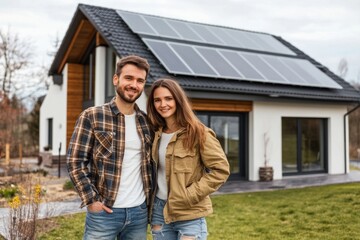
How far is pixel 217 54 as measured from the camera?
40.4 feet

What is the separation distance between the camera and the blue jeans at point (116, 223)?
2.67 metres

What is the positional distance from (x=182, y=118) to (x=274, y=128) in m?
9.91

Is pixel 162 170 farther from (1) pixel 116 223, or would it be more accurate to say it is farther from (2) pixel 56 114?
(2) pixel 56 114

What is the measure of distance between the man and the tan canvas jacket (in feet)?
0.63

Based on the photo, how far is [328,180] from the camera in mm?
11938

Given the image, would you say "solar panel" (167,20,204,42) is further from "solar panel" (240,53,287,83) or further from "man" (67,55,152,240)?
"man" (67,55,152,240)

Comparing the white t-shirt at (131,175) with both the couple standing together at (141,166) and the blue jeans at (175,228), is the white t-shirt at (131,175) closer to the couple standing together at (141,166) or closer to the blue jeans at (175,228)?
the couple standing together at (141,166)

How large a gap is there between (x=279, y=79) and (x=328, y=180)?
337 centimetres

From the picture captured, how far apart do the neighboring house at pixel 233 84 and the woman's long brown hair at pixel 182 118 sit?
7180mm

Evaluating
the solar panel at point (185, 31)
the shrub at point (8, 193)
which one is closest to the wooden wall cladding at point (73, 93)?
the solar panel at point (185, 31)

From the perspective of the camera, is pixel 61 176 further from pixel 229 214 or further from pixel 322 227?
pixel 322 227

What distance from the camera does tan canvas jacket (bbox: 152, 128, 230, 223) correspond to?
2.69 m

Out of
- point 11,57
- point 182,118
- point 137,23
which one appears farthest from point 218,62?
point 11,57

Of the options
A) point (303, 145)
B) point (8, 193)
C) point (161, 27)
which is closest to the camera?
point (8, 193)
